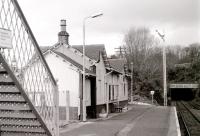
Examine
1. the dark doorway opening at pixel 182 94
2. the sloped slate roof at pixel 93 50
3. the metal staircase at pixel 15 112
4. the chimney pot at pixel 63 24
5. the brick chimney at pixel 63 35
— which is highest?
the chimney pot at pixel 63 24

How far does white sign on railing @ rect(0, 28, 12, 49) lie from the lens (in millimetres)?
7425

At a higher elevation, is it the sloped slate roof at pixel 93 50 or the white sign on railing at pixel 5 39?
the sloped slate roof at pixel 93 50

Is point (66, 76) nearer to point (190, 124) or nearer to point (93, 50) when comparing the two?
point (93, 50)

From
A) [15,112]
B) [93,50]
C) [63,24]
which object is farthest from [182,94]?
[15,112]

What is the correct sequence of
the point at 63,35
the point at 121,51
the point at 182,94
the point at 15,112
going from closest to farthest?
the point at 15,112
the point at 63,35
the point at 121,51
the point at 182,94

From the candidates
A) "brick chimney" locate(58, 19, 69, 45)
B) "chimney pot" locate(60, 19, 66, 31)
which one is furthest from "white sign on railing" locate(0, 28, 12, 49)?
"chimney pot" locate(60, 19, 66, 31)

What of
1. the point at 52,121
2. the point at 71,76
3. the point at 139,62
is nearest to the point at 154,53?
the point at 139,62

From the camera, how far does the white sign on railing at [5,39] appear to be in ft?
24.4

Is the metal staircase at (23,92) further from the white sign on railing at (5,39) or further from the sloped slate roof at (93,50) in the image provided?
the sloped slate roof at (93,50)

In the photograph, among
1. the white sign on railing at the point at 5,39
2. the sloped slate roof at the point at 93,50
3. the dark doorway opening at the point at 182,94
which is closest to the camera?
Result: the white sign on railing at the point at 5,39

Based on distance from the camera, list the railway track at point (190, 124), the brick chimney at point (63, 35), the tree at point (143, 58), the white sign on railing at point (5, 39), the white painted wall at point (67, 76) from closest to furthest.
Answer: the white sign on railing at point (5, 39)
the railway track at point (190, 124)
the white painted wall at point (67, 76)
the brick chimney at point (63, 35)
the tree at point (143, 58)

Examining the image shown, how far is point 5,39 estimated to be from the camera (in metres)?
7.54

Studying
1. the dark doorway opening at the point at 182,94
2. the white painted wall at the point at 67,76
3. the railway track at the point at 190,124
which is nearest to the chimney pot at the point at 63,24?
the white painted wall at the point at 67,76

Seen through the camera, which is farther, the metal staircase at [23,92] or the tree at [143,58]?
the tree at [143,58]
